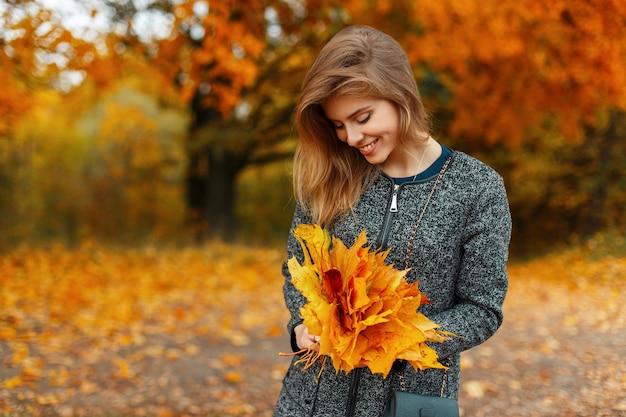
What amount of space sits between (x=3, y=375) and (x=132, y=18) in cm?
660

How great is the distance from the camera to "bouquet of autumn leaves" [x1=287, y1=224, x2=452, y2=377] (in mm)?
1683

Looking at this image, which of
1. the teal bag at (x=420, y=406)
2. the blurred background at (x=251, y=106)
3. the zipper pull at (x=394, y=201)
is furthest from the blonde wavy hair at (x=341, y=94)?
the blurred background at (x=251, y=106)

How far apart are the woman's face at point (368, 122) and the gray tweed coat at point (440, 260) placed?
120mm

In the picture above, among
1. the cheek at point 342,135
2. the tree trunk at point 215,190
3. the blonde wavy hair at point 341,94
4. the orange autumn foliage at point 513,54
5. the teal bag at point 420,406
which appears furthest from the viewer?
the tree trunk at point 215,190

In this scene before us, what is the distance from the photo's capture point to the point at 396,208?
2033 millimetres

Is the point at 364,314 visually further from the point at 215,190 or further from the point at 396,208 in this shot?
the point at 215,190

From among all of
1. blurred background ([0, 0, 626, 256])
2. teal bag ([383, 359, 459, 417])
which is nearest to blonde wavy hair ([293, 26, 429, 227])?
teal bag ([383, 359, 459, 417])

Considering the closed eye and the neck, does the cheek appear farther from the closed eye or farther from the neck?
the neck

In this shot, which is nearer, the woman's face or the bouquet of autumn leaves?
the bouquet of autumn leaves

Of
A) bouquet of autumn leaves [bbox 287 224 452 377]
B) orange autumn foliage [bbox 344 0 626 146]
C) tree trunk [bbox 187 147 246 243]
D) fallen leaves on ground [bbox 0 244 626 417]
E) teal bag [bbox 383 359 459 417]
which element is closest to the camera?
bouquet of autumn leaves [bbox 287 224 452 377]

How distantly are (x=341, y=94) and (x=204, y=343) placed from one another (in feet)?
15.3

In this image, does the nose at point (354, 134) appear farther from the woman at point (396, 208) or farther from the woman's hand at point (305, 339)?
the woman's hand at point (305, 339)

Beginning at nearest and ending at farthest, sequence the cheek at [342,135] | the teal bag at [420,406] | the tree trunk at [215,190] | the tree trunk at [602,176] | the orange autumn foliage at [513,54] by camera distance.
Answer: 1. the teal bag at [420,406]
2. the cheek at [342,135]
3. the orange autumn foliage at [513,54]
4. the tree trunk at [215,190]
5. the tree trunk at [602,176]

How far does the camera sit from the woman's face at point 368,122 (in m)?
2.00
